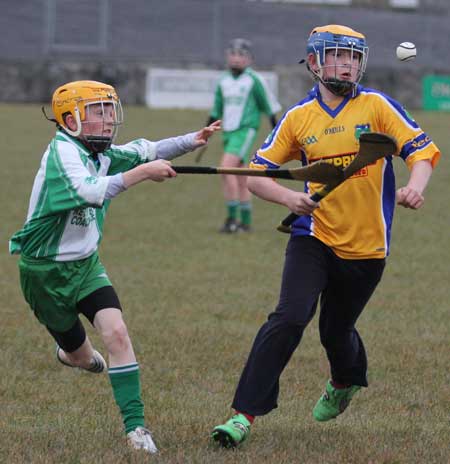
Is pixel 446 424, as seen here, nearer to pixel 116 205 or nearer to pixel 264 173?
pixel 264 173

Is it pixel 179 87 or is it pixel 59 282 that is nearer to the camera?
pixel 59 282

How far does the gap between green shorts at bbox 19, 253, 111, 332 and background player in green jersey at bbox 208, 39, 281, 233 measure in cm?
782

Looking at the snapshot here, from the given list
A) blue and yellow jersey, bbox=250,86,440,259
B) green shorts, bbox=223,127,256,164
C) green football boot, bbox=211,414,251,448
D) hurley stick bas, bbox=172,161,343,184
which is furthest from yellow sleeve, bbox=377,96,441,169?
green shorts, bbox=223,127,256,164

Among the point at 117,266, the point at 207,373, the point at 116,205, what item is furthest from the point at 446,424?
the point at 116,205

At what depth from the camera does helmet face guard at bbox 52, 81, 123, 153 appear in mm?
5305

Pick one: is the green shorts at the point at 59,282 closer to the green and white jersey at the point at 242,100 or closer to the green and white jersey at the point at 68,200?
the green and white jersey at the point at 68,200

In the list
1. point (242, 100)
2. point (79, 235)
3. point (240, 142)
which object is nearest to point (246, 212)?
point (240, 142)

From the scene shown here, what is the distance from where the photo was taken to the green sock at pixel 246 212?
1333cm

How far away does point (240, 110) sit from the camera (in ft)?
44.3

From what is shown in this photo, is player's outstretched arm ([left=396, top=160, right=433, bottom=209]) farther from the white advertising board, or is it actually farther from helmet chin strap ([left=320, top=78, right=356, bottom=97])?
the white advertising board

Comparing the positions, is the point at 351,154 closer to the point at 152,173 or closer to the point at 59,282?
the point at 152,173

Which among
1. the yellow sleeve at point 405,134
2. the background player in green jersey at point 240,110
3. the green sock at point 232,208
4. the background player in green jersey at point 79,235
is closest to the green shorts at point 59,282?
the background player in green jersey at point 79,235

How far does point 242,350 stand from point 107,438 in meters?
2.38

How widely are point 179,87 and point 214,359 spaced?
77.2ft
